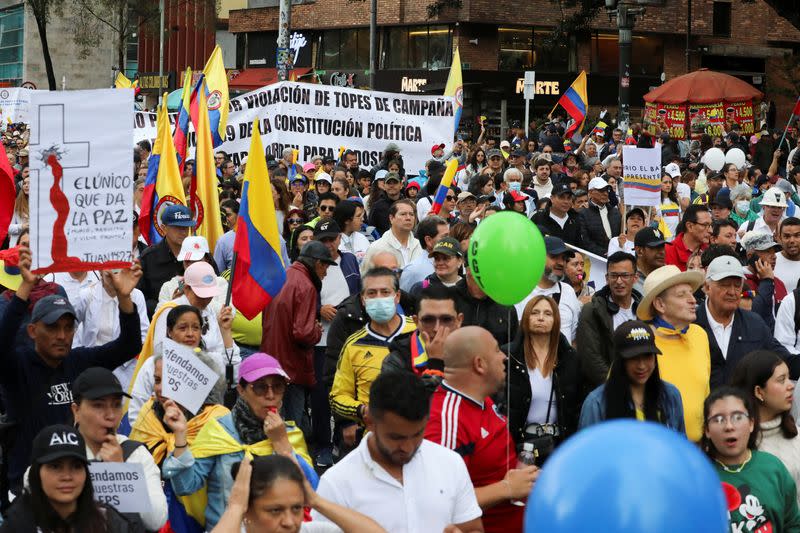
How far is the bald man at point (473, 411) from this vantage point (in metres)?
5.25

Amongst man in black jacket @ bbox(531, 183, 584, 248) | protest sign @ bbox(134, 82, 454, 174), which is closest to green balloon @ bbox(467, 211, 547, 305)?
man in black jacket @ bbox(531, 183, 584, 248)

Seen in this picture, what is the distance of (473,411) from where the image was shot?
5.32m

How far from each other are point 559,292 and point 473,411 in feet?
9.51

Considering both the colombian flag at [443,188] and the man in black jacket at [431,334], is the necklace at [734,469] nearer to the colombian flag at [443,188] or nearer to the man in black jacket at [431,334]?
the man in black jacket at [431,334]

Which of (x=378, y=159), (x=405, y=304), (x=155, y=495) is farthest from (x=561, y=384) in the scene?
(x=378, y=159)

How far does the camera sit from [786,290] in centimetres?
912

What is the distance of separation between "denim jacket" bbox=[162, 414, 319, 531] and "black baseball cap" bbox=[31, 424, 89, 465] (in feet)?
2.05

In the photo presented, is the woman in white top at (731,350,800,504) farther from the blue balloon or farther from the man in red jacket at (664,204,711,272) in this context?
the man in red jacket at (664,204,711,272)

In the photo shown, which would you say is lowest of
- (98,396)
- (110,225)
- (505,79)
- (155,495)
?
(155,495)

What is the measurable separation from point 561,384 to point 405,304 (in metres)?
1.88

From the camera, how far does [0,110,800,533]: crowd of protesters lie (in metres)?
4.66

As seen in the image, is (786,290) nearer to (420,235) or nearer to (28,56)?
(420,235)

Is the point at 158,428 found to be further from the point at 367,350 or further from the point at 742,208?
the point at 742,208

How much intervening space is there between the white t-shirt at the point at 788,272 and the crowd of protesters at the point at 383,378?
14mm
